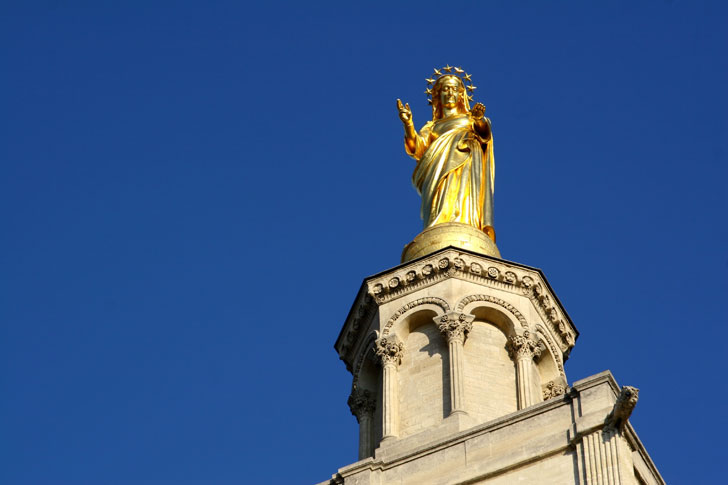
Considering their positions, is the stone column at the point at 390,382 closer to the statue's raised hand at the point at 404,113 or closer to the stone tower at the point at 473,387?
the stone tower at the point at 473,387

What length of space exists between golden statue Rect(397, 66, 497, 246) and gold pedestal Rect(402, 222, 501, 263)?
50 centimetres

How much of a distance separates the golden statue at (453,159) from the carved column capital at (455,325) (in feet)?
12.7

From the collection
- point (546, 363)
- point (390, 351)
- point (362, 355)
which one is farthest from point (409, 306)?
point (546, 363)

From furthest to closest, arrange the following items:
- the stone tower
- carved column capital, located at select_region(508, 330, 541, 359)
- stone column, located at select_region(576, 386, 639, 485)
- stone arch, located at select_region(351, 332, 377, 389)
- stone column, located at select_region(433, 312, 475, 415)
Answer: stone arch, located at select_region(351, 332, 377, 389), carved column capital, located at select_region(508, 330, 541, 359), stone column, located at select_region(433, 312, 475, 415), the stone tower, stone column, located at select_region(576, 386, 639, 485)

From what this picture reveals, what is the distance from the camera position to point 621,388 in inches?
1069

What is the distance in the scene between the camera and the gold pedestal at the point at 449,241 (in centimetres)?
3516

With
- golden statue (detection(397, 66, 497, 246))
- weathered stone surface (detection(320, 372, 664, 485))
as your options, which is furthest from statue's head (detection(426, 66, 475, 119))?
weathered stone surface (detection(320, 372, 664, 485))

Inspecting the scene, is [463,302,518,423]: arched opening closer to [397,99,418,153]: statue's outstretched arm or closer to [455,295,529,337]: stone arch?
[455,295,529,337]: stone arch

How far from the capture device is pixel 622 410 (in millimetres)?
26547

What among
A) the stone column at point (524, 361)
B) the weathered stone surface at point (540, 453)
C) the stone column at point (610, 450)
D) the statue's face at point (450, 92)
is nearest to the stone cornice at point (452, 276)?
the stone column at point (524, 361)

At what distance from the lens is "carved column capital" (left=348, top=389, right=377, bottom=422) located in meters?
33.6

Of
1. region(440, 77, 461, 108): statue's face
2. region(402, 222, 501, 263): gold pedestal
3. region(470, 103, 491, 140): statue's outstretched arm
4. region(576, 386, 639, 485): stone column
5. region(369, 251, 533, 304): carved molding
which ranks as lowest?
region(576, 386, 639, 485): stone column

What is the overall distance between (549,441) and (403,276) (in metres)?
7.47

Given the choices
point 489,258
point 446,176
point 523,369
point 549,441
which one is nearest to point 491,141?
point 446,176
